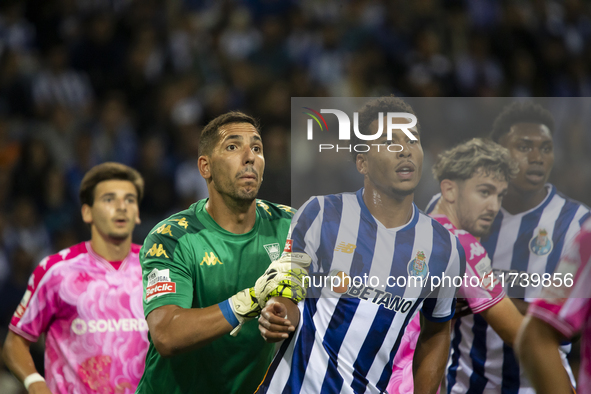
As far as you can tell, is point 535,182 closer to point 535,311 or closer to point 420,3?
point 535,311

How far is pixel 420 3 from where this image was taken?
862 cm

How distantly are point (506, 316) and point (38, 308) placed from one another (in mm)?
3032

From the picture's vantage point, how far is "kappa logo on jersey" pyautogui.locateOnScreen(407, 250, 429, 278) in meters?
2.96

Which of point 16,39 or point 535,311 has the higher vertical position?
point 16,39

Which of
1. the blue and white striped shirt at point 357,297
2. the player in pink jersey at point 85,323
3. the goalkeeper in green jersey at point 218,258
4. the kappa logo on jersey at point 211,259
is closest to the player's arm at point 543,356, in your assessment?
the blue and white striped shirt at point 357,297

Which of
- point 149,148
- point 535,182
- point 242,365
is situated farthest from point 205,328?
point 149,148

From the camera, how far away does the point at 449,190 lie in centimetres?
333

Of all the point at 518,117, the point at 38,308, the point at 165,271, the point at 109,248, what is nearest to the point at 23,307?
the point at 38,308

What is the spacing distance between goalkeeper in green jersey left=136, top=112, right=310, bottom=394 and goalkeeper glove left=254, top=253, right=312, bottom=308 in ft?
1.76

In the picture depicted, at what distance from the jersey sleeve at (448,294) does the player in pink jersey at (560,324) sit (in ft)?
3.21

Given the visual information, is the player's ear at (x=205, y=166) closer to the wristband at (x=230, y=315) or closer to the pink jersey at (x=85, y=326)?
the wristband at (x=230, y=315)

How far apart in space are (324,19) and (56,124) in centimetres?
381

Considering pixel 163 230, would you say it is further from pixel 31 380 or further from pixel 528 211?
pixel 528 211

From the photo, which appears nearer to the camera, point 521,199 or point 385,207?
point 385,207
